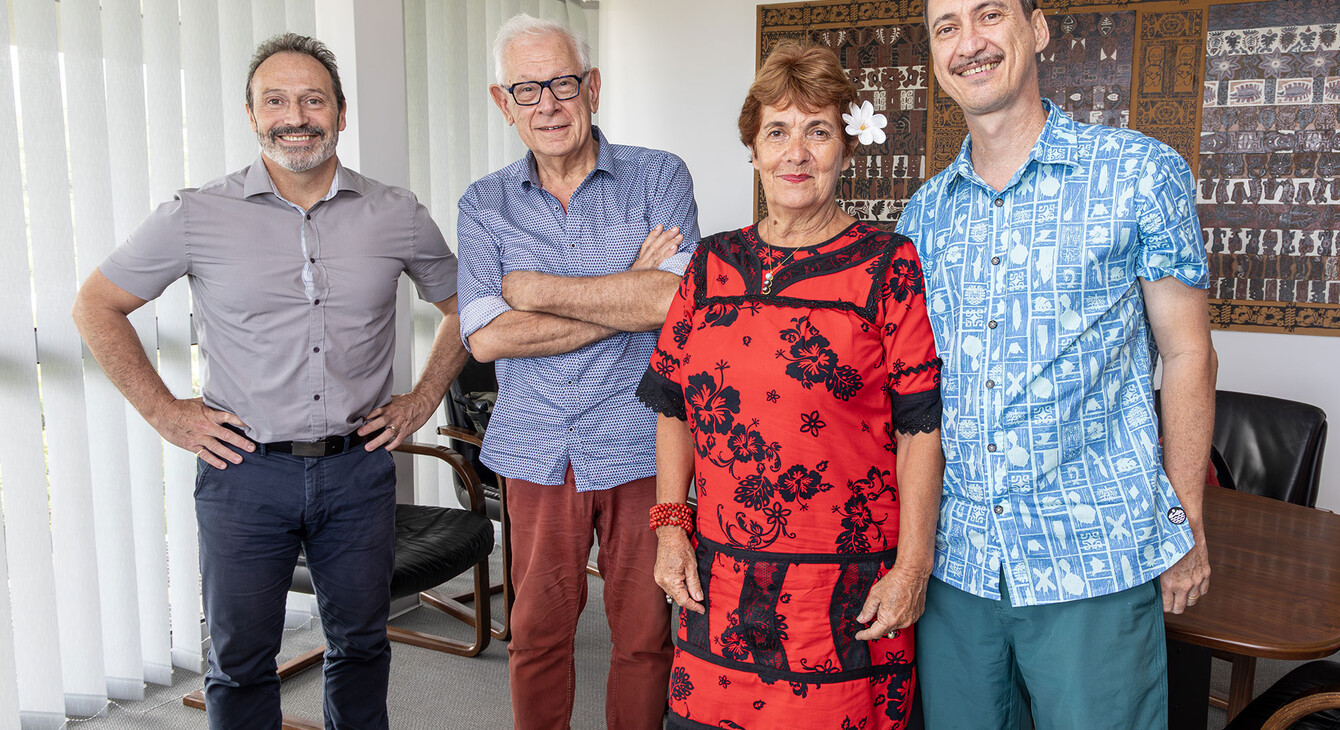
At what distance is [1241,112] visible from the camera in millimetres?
3920

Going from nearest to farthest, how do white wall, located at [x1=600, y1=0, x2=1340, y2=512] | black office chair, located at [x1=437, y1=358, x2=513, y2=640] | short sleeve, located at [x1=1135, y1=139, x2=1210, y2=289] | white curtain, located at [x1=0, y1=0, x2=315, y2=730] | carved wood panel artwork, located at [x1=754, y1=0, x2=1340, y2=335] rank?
short sleeve, located at [x1=1135, y1=139, x2=1210, y2=289] → white curtain, located at [x1=0, y1=0, x2=315, y2=730] → black office chair, located at [x1=437, y1=358, x2=513, y2=640] → carved wood panel artwork, located at [x1=754, y1=0, x2=1340, y2=335] → white wall, located at [x1=600, y1=0, x2=1340, y2=512]

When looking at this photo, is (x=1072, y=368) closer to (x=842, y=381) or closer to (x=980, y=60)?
(x=842, y=381)

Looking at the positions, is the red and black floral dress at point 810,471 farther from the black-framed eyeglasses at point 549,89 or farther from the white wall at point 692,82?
the white wall at point 692,82

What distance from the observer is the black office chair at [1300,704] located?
1680mm

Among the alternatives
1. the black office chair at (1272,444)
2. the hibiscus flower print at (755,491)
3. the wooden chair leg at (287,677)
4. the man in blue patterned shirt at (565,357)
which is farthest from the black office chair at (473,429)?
the black office chair at (1272,444)

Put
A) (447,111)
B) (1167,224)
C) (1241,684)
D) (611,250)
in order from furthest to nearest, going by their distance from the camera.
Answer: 1. (447,111)
2. (1241,684)
3. (611,250)
4. (1167,224)

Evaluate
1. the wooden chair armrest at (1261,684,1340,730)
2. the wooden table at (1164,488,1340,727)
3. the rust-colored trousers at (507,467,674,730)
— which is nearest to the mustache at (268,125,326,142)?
the rust-colored trousers at (507,467,674,730)

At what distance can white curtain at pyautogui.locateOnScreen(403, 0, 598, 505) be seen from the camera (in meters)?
Answer: 3.90

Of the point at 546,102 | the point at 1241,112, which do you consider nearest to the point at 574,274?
the point at 546,102

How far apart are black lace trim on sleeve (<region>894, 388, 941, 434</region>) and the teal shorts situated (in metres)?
0.27

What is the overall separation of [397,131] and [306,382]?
1516mm

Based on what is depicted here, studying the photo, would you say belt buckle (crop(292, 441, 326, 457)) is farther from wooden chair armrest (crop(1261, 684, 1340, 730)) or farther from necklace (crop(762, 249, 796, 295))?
wooden chair armrest (crop(1261, 684, 1340, 730))

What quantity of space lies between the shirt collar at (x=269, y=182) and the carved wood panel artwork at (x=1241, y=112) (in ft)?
10.4

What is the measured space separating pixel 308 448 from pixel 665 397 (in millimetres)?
913
